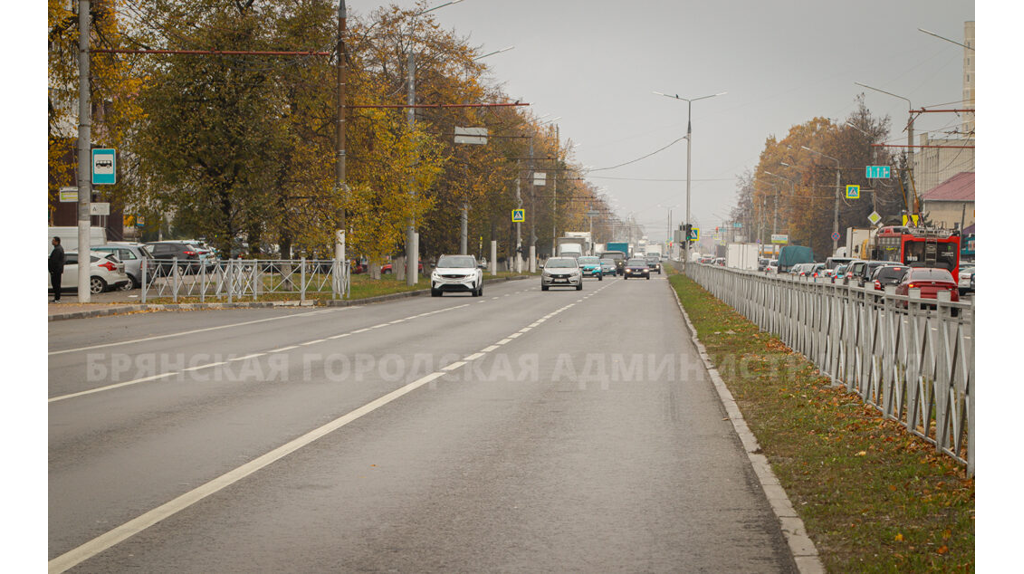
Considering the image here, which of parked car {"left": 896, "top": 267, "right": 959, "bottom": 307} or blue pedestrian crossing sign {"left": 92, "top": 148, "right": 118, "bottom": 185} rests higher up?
blue pedestrian crossing sign {"left": 92, "top": 148, "right": 118, "bottom": 185}

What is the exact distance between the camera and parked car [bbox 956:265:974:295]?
1564 inches

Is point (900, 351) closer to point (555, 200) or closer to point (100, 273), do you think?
point (100, 273)

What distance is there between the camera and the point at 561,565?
18.0 feet

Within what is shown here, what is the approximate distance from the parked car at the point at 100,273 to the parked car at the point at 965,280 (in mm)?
30741

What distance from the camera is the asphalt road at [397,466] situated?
5.75 metres

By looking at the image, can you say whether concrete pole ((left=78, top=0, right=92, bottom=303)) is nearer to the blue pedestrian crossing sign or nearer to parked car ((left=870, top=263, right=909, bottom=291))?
the blue pedestrian crossing sign

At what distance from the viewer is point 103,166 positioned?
2794 centimetres

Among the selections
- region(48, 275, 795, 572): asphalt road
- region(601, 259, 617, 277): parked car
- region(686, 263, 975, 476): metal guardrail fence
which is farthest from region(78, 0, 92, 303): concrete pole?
region(601, 259, 617, 277): parked car

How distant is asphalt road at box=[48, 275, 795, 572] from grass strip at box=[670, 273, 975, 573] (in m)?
0.34

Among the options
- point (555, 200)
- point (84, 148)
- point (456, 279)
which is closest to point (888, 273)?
point (456, 279)

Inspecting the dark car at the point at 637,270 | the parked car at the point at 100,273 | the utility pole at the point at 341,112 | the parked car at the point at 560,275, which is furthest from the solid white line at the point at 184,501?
the dark car at the point at 637,270

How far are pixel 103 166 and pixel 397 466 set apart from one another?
22590 mm

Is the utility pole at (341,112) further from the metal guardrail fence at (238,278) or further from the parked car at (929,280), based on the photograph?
the parked car at (929,280)

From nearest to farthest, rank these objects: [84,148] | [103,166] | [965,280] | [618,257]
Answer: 1. [103,166]
2. [84,148]
3. [965,280]
4. [618,257]
